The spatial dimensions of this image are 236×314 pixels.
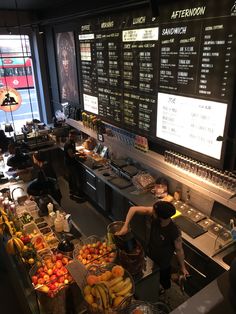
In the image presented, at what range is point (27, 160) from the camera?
3.27 m

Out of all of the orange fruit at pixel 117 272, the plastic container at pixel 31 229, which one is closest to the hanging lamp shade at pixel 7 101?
the plastic container at pixel 31 229

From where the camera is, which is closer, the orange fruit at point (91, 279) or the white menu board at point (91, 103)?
the orange fruit at point (91, 279)

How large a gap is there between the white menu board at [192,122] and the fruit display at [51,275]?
206 cm

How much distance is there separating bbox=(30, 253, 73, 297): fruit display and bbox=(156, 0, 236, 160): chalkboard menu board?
6.86 ft

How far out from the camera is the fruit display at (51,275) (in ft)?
6.89

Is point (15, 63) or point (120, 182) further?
point (15, 63)

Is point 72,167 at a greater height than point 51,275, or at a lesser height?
lesser

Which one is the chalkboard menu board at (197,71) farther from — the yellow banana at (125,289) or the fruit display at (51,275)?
the fruit display at (51,275)

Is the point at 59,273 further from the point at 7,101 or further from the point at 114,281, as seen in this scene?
the point at 7,101

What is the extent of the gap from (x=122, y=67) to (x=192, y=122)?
1.73 metres

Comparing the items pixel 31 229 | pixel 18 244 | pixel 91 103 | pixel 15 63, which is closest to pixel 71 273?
pixel 18 244

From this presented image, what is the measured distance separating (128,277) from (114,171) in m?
3.00

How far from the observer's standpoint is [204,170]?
343 cm

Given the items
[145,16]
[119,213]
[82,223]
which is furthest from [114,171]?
[145,16]
